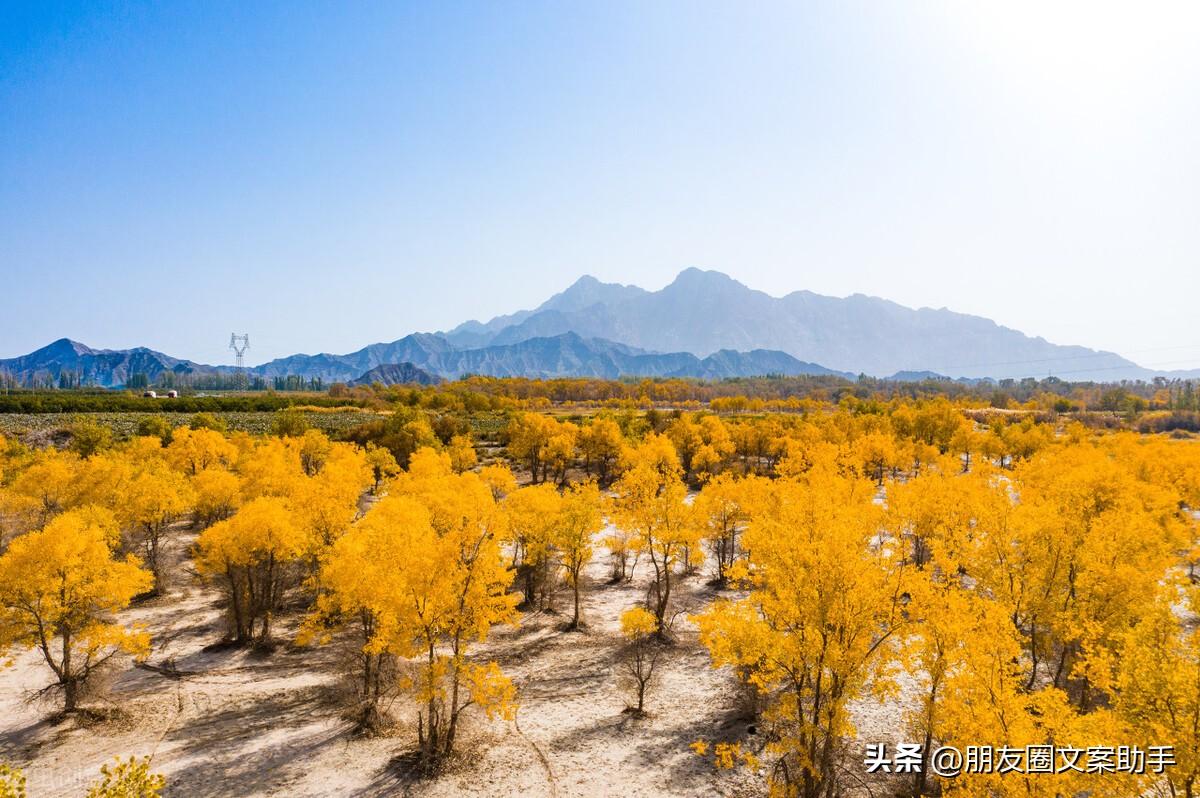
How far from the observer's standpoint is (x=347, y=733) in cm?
2809

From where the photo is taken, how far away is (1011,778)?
1664 centimetres

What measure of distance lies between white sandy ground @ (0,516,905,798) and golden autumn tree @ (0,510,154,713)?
2.94 meters

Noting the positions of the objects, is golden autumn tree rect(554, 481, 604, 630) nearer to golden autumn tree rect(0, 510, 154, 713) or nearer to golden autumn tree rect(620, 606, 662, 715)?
golden autumn tree rect(620, 606, 662, 715)

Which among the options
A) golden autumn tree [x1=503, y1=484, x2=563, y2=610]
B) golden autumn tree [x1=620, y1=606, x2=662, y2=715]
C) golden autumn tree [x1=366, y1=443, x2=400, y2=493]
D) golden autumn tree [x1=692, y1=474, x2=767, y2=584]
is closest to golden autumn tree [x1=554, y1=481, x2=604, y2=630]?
golden autumn tree [x1=503, y1=484, x2=563, y2=610]

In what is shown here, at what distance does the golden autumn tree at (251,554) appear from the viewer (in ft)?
115

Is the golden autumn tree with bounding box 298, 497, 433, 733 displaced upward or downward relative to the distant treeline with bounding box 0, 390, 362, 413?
downward

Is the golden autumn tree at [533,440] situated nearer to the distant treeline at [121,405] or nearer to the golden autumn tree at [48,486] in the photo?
the golden autumn tree at [48,486]

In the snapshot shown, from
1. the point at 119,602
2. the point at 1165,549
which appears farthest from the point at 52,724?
the point at 1165,549

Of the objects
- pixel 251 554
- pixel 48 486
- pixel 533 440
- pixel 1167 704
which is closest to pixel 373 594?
pixel 251 554

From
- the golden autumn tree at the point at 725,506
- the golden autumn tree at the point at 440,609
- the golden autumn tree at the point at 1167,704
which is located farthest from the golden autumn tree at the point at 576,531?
the golden autumn tree at the point at 1167,704

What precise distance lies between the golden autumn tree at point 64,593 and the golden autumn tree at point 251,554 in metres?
5.16

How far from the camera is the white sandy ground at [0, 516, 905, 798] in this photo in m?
24.7

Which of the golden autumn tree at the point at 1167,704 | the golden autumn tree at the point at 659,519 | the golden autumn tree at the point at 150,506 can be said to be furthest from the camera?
the golden autumn tree at the point at 150,506

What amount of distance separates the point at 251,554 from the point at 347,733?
1446cm
